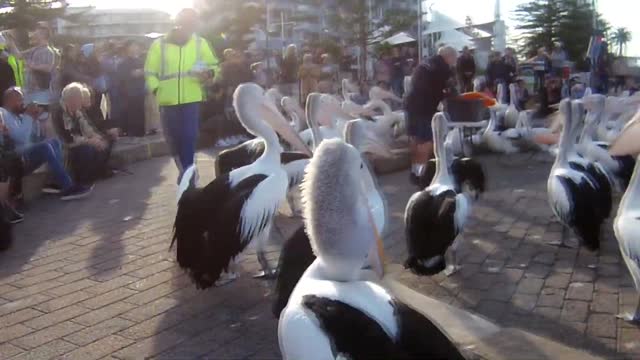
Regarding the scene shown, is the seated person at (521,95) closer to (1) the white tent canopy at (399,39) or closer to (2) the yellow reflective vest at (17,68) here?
(1) the white tent canopy at (399,39)

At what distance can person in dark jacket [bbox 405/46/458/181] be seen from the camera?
348 inches

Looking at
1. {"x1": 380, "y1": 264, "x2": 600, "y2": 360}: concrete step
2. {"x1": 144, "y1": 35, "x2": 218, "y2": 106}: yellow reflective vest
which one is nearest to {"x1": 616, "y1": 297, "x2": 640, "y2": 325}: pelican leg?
{"x1": 380, "y1": 264, "x2": 600, "y2": 360}: concrete step

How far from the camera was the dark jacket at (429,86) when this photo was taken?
348 inches

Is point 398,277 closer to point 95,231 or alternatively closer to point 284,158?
point 284,158

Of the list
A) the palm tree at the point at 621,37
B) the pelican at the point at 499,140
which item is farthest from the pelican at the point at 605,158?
the palm tree at the point at 621,37

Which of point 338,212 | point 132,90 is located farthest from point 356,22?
point 338,212

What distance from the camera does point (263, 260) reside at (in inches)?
218

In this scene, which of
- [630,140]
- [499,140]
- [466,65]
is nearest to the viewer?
[630,140]

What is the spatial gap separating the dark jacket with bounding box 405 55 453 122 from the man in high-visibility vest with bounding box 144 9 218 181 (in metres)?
3.01

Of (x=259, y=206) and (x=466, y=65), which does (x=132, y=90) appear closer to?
(x=466, y=65)

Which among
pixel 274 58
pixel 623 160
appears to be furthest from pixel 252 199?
pixel 274 58

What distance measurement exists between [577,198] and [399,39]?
1907cm

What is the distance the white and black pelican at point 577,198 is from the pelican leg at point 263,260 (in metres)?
2.66

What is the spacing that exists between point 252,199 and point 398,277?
4.46 feet
